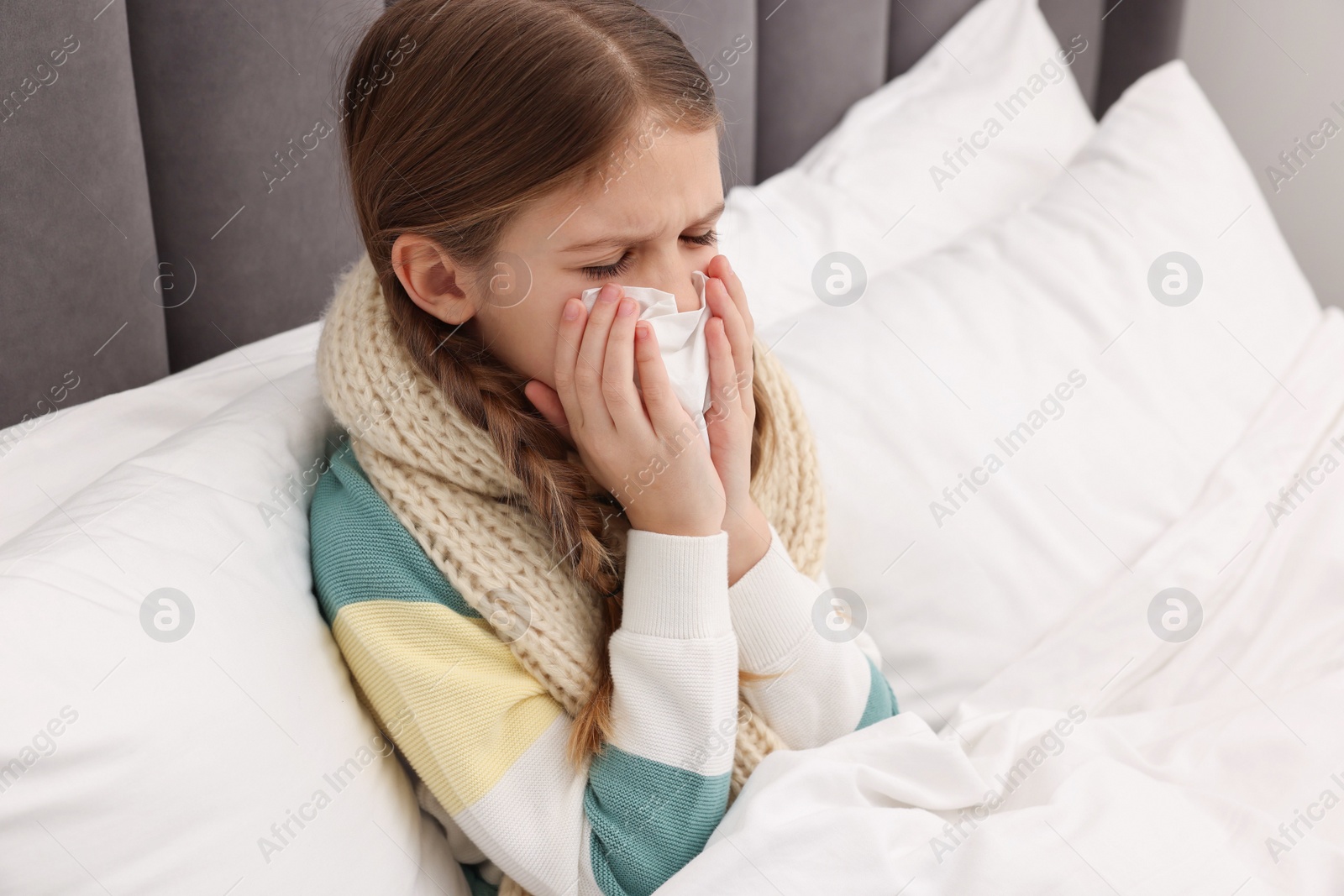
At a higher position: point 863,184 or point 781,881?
point 863,184

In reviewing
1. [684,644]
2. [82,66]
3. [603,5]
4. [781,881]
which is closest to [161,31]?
[82,66]

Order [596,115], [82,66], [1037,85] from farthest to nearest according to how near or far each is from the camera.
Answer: [1037,85]
[82,66]
[596,115]

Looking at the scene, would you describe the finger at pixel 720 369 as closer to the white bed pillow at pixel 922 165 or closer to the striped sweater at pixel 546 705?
the striped sweater at pixel 546 705

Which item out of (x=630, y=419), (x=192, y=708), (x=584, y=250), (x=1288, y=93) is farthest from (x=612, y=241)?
(x=1288, y=93)

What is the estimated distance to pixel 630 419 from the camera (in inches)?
28.5

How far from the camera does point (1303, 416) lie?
125 centimetres

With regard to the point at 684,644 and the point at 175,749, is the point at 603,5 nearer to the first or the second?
the point at 684,644

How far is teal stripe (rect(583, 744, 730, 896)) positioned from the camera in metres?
0.72

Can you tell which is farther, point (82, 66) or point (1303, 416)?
point (1303, 416)

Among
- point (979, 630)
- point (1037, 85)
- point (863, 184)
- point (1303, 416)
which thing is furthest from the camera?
point (1037, 85)

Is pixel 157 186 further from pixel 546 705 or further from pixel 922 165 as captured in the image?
pixel 922 165

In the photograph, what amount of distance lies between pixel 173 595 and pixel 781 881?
1.37 ft

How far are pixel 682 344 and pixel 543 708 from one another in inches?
11.3

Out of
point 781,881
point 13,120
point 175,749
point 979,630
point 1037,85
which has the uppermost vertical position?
point 13,120
